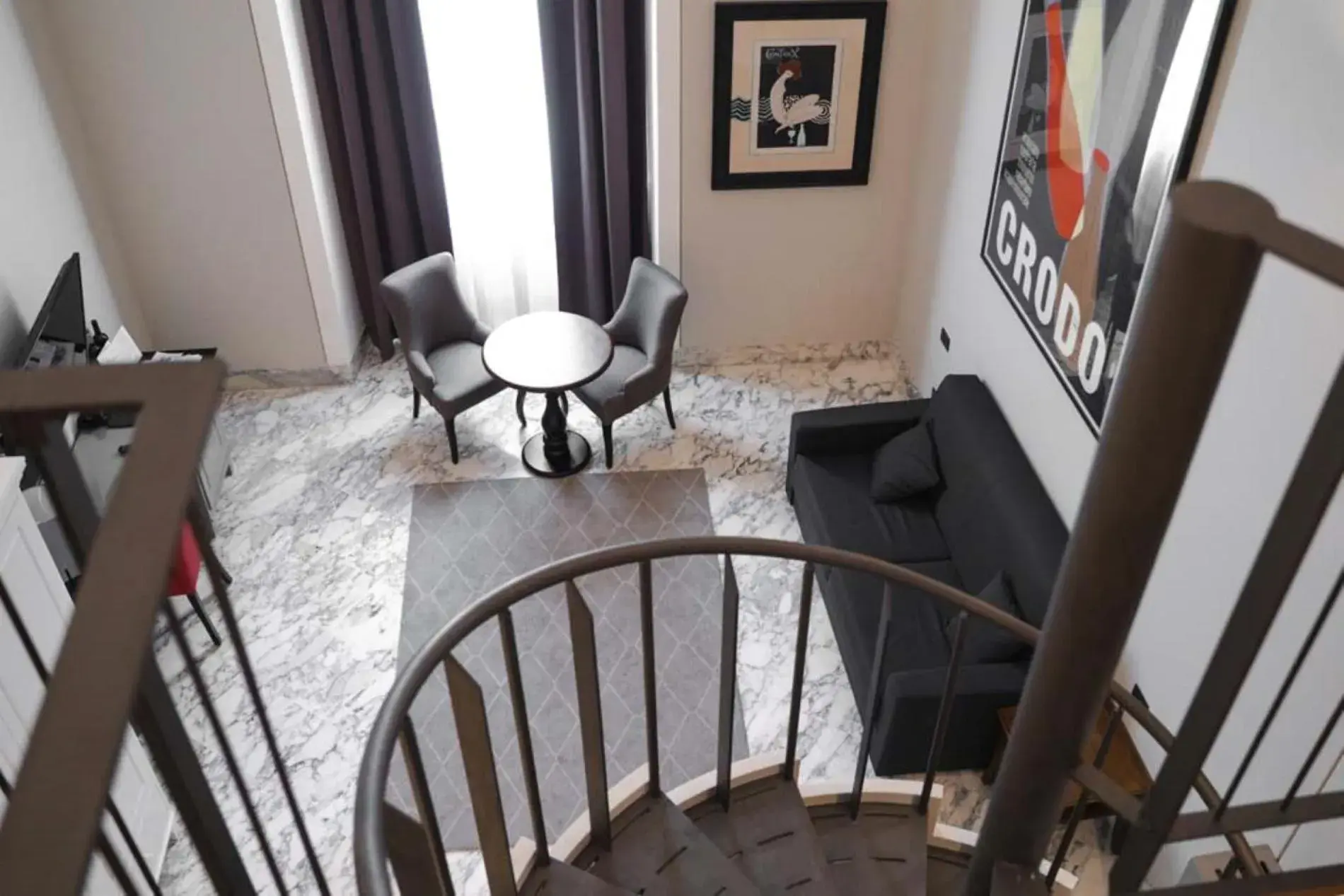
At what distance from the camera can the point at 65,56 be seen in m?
5.36

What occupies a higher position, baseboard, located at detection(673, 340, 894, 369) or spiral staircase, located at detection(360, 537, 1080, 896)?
spiral staircase, located at detection(360, 537, 1080, 896)

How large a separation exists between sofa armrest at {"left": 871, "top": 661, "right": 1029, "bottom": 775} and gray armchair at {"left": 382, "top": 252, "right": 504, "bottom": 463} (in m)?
2.70

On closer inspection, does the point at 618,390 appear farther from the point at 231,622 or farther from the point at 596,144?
the point at 231,622

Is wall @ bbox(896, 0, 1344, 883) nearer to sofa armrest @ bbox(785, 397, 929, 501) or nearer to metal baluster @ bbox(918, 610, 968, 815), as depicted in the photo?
metal baluster @ bbox(918, 610, 968, 815)

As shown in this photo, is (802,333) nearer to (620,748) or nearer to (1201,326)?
(620,748)

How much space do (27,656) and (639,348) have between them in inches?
144

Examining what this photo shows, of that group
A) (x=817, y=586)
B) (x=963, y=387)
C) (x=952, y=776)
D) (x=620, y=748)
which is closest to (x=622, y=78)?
(x=963, y=387)

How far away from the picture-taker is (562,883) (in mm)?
2711

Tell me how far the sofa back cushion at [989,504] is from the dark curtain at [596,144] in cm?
198

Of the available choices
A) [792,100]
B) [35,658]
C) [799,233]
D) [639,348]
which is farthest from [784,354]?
[35,658]

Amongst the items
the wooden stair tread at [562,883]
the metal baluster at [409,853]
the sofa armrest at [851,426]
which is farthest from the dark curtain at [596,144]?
the metal baluster at [409,853]

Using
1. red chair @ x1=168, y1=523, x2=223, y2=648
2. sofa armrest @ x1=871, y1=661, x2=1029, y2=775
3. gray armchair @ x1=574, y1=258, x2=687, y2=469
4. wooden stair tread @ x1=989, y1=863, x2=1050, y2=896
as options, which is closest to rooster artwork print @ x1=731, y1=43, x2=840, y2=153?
gray armchair @ x1=574, y1=258, x2=687, y2=469

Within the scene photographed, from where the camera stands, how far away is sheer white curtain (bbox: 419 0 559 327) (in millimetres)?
5727

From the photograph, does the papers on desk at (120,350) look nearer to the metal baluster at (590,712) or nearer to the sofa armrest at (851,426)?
the sofa armrest at (851,426)
